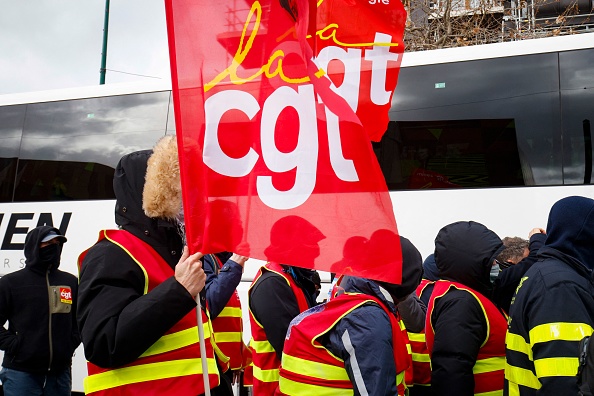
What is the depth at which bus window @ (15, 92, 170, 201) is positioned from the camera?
24.4ft

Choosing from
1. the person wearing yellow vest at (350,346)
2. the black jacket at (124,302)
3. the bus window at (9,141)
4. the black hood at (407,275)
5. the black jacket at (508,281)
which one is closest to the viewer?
the black jacket at (124,302)

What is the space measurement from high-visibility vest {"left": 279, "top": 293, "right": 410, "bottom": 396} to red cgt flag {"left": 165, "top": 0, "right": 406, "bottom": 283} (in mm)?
409

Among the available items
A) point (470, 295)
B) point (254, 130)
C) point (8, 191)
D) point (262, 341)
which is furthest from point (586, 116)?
point (8, 191)

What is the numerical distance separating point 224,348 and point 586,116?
4304mm

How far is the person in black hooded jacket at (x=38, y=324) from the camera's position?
→ 4.62m

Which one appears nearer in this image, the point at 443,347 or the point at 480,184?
the point at 443,347

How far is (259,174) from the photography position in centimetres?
221

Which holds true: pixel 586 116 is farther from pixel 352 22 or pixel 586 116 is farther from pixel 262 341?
pixel 262 341

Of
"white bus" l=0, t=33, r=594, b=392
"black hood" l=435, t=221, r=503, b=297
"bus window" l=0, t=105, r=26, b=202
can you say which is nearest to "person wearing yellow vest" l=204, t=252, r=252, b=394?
"black hood" l=435, t=221, r=503, b=297

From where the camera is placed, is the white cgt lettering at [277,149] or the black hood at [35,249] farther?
the black hood at [35,249]

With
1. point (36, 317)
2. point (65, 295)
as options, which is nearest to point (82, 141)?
point (65, 295)

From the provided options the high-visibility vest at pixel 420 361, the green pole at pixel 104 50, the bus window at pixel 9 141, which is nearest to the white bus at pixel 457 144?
the bus window at pixel 9 141

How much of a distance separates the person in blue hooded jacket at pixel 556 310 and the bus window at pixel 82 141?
5558mm

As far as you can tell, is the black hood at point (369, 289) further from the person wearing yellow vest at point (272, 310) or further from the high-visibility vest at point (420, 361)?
the high-visibility vest at point (420, 361)
